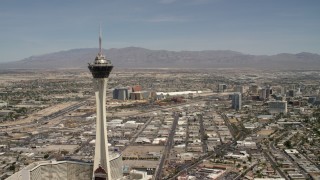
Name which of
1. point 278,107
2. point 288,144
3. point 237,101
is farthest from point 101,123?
point 237,101

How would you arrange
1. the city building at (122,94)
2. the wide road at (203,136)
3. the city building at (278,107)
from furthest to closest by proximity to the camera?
1. the city building at (122,94)
2. the city building at (278,107)
3. the wide road at (203,136)

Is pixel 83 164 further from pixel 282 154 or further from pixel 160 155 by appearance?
pixel 282 154

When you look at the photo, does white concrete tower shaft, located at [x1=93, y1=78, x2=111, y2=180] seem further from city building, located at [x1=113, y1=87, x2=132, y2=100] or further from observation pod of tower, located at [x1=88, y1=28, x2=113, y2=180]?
city building, located at [x1=113, y1=87, x2=132, y2=100]

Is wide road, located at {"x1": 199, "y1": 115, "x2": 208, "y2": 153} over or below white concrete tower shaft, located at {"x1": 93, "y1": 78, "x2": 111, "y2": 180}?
below

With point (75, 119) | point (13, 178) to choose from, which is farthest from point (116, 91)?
point (13, 178)

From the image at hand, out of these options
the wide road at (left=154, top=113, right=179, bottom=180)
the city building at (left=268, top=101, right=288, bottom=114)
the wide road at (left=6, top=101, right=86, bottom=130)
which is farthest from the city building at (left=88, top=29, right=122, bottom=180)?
the city building at (left=268, top=101, right=288, bottom=114)

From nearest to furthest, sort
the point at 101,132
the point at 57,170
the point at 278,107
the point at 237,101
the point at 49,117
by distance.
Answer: the point at 101,132, the point at 57,170, the point at 49,117, the point at 278,107, the point at 237,101

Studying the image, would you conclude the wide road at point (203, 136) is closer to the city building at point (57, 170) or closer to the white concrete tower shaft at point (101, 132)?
the city building at point (57, 170)

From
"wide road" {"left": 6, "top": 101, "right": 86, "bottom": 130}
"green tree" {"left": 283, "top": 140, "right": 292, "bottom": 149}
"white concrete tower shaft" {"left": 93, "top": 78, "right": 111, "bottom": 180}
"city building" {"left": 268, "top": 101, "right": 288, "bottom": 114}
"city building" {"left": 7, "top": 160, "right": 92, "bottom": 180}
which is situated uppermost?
"white concrete tower shaft" {"left": 93, "top": 78, "right": 111, "bottom": 180}

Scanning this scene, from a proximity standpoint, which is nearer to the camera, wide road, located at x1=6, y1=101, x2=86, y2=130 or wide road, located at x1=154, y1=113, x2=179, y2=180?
wide road, located at x1=154, y1=113, x2=179, y2=180

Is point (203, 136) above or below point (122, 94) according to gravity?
below

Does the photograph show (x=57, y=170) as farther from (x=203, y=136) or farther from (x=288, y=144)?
(x=288, y=144)

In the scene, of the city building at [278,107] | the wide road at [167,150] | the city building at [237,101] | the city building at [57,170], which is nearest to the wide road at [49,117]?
the wide road at [167,150]
